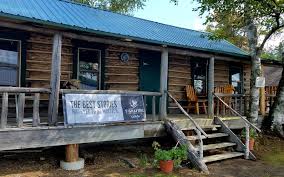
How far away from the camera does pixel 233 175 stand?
870cm

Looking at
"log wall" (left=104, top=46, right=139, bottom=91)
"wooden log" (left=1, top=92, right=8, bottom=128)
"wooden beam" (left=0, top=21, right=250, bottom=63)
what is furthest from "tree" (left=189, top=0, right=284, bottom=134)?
"wooden log" (left=1, top=92, right=8, bottom=128)

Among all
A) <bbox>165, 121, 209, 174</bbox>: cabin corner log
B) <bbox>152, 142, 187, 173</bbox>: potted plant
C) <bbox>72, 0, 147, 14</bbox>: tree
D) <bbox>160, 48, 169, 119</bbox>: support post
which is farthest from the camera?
<bbox>72, 0, 147, 14</bbox>: tree

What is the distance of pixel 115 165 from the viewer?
928 centimetres

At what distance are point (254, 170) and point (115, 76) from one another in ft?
18.3

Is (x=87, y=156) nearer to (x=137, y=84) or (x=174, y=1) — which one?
(x=137, y=84)

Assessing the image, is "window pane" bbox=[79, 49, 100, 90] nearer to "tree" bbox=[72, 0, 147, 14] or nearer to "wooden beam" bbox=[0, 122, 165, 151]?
"wooden beam" bbox=[0, 122, 165, 151]

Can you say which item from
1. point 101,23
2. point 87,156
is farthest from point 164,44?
point 87,156

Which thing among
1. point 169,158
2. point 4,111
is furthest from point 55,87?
point 169,158

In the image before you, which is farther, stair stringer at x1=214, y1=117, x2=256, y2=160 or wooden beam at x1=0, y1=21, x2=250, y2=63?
stair stringer at x1=214, y1=117, x2=256, y2=160

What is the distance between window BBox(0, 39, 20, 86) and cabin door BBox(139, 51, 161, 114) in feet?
15.4

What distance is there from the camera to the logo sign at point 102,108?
816 cm

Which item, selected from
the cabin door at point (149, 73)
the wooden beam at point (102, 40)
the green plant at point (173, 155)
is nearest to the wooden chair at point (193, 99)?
the cabin door at point (149, 73)

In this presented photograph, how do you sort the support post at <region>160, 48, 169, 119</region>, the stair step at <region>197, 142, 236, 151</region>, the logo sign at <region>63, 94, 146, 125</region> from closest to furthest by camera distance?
the logo sign at <region>63, 94, 146, 125</region> → the stair step at <region>197, 142, 236, 151</region> → the support post at <region>160, 48, 169, 119</region>

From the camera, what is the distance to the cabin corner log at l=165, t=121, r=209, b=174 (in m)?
8.96
